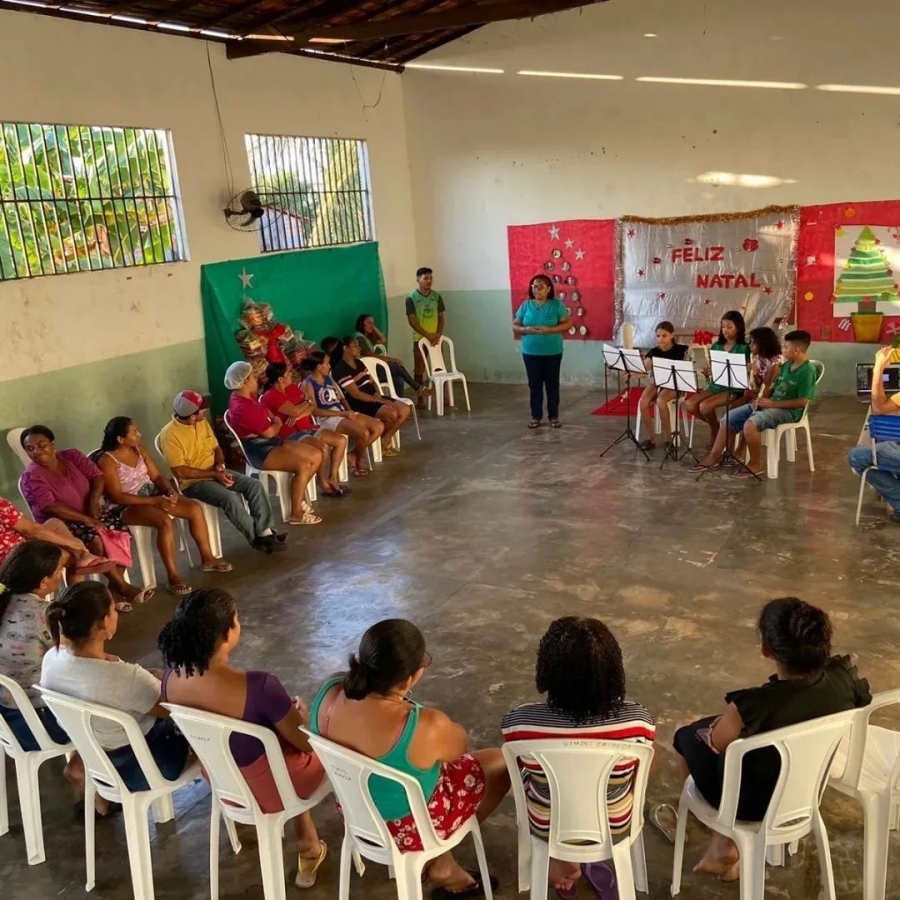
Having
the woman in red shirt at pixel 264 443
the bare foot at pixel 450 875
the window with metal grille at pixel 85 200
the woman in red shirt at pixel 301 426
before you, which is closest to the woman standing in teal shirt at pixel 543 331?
the woman in red shirt at pixel 301 426

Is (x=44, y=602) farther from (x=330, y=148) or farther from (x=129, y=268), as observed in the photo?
(x=330, y=148)

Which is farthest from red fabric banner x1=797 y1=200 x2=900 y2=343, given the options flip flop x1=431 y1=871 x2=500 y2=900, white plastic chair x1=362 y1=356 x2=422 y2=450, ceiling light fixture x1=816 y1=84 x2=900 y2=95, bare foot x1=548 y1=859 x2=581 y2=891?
flip flop x1=431 y1=871 x2=500 y2=900

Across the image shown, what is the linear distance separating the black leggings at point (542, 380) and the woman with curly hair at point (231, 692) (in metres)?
5.28

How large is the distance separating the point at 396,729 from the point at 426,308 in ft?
22.3

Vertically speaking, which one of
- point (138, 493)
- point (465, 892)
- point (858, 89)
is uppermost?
point (858, 89)

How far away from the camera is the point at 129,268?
642cm

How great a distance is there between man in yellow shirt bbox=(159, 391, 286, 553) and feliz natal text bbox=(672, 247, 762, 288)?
5.03 m

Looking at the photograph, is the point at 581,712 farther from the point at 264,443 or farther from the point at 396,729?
the point at 264,443

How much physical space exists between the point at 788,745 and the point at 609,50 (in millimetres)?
7506

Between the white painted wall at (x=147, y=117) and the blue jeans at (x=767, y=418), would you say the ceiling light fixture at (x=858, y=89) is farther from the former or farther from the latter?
the white painted wall at (x=147, y=117)

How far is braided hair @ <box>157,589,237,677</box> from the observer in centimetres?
235

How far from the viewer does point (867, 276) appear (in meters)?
7.68

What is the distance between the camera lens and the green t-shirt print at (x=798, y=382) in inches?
224

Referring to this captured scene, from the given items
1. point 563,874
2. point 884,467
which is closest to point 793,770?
point 563,874
